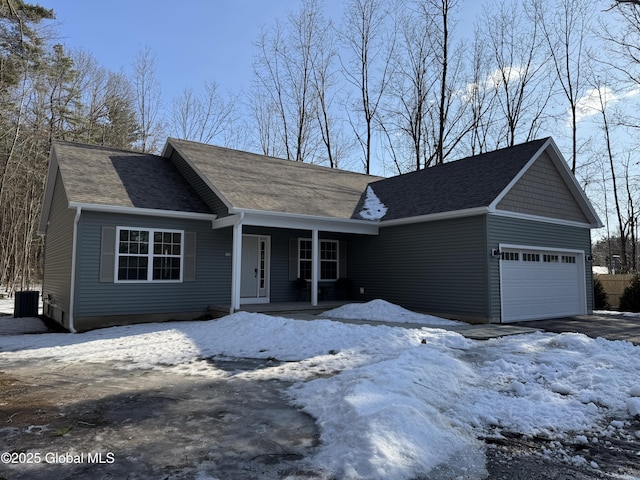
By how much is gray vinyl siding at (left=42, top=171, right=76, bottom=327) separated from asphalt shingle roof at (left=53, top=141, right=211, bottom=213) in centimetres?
83

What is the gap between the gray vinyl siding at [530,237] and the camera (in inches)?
421

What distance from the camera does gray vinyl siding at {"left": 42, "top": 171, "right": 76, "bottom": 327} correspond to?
10.7m

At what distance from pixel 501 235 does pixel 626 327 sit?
369 centimetres

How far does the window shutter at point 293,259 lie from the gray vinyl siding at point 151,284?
214 centimetres

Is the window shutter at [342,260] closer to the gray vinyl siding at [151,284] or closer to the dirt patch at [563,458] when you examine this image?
the gray vinyl siding at [151,284]

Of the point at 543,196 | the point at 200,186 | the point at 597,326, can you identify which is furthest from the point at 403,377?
the point at 543,196

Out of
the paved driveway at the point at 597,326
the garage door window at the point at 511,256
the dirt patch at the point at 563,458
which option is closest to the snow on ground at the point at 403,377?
the dirt patch at the point at 563,458

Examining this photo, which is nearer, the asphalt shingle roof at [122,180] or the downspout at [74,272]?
the downspout at [74,272]

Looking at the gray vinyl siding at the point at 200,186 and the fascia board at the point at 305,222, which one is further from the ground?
the gray vinyl siding at the point at 200,186

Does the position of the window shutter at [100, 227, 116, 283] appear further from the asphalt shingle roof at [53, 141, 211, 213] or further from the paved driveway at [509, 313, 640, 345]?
the paved driveway at [509, 313, 640, 345]

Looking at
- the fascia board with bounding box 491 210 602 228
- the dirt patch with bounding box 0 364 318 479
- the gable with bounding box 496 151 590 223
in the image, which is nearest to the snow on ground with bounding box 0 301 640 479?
the dirt patch with bounding box 0 364 318 479

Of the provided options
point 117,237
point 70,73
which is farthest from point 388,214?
point 70,73

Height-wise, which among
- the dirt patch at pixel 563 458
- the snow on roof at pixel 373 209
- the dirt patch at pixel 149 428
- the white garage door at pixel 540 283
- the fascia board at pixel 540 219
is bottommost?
the dirt patch at pixel 563 458

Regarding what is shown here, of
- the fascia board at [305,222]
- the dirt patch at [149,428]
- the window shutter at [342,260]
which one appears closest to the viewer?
the dirt patch at [149,428]
